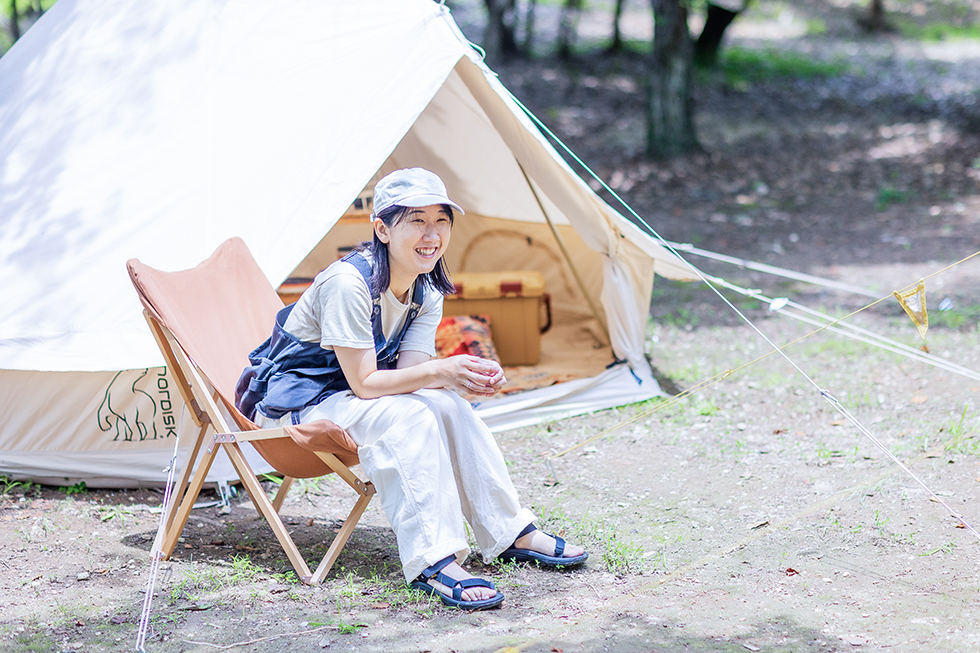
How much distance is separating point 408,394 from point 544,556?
26.2 inches

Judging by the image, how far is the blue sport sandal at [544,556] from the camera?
9.20 feet

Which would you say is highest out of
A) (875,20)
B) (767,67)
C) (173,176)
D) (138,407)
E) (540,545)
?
(875,20)

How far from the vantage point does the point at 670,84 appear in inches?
374

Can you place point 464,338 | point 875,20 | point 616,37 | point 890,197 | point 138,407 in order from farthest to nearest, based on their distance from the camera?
point 875,20 < point 616,37 < point 890,197 < point 464,338 < point 138,407

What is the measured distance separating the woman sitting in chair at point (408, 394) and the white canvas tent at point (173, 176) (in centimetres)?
75

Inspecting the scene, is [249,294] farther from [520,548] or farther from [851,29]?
[851,29]

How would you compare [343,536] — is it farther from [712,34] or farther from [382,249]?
[712,34]

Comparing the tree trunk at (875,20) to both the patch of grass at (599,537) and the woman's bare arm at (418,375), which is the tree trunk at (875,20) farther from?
the woman's bare arm at (418,375)

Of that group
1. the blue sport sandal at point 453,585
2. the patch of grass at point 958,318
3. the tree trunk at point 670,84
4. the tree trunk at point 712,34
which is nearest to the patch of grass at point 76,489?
the blue sport sandal at point 453,585

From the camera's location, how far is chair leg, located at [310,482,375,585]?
2.67 metres

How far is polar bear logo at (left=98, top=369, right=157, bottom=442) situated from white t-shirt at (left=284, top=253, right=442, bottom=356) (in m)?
0.97

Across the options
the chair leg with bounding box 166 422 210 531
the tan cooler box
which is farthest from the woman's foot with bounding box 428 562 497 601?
the tan cooler box

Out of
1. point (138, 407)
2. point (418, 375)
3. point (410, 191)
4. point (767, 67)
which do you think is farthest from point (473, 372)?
point (767, 67)

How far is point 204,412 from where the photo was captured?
117 inches
